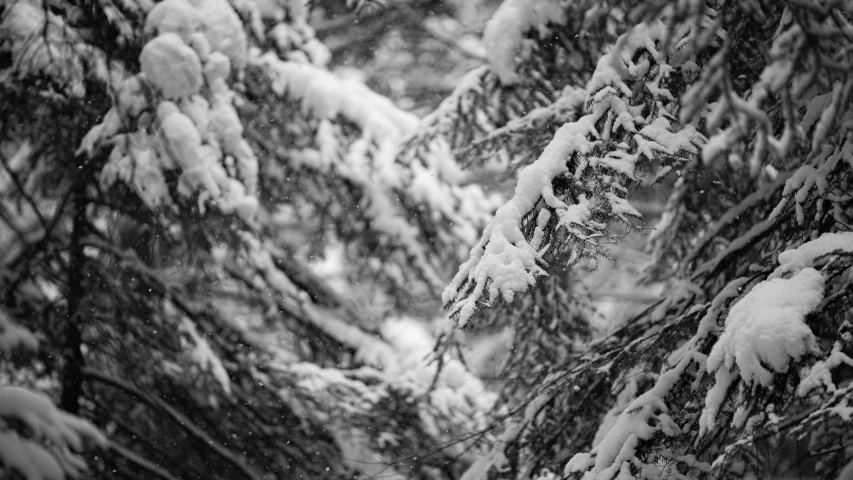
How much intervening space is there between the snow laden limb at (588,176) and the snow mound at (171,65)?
2.18 metres

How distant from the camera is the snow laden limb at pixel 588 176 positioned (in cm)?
190

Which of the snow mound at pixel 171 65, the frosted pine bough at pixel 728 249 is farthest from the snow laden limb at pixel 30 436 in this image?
the snow mound at pixel 171 65

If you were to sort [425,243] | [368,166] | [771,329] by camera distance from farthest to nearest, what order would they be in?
[425,243] → [368,166] → [771,329]

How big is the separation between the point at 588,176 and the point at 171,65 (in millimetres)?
2382

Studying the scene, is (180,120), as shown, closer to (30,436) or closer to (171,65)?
(171,65)

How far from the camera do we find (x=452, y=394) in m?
4.95

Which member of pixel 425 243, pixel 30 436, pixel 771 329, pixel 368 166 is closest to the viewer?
pixel 771 329

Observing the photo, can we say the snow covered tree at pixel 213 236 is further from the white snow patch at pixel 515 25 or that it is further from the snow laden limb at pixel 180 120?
the white snow patch at pixel 515 25

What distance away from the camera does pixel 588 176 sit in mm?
2031

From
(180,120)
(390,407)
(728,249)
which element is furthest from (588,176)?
(390,407)

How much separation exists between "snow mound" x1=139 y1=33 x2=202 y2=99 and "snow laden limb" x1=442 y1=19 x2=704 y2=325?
2.18 meters

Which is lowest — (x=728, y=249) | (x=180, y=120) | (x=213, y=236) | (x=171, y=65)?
(x=728, y=249)

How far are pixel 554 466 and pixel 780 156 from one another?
7.40ft

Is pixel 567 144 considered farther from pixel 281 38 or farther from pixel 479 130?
pixel 281 38
